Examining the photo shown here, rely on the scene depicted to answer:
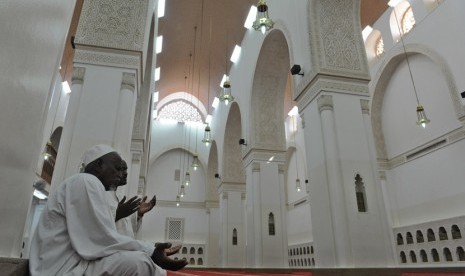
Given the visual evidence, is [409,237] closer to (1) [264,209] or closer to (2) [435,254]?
(2) [435,254]

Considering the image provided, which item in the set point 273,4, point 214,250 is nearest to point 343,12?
point 273,4

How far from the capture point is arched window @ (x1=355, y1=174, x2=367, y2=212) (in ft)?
17.7

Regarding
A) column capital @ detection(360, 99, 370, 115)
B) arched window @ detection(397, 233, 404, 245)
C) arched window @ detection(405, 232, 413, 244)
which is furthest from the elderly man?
arched window @ detection(397, 233, 404, 245)

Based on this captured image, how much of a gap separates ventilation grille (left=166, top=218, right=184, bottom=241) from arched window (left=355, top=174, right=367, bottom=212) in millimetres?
13721

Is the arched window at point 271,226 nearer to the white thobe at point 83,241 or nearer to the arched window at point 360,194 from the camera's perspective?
the arched window at point 360,194

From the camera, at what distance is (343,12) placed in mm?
6660

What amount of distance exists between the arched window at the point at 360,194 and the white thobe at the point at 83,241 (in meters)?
4.58

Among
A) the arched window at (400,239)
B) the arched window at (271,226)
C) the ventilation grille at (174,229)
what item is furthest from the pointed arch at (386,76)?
the ventilation grille at (174,229)

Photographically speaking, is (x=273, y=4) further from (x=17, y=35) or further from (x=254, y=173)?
(x=17, y=35)

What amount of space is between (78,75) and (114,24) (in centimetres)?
109

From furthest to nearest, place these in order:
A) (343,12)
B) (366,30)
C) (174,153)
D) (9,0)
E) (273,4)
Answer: (174,153) → (366,30) → (273,4) → (343,12) → (9,0)

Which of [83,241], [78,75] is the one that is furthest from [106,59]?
[83,241]

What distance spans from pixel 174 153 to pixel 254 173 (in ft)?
33.5

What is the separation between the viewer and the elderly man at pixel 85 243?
4.94 feet
